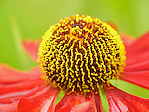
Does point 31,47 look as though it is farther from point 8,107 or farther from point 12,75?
A: point 8,107

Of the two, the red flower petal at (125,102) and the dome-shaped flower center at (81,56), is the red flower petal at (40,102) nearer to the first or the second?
the dome-shaped flower center at (81,56)

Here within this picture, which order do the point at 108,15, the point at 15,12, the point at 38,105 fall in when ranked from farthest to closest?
the point at 15,12, the point at 108,15, the point at 38,105

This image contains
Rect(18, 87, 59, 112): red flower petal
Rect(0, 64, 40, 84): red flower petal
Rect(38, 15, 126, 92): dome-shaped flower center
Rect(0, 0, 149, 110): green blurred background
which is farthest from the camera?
Rect(0, 0, 149, 110): green blurred background

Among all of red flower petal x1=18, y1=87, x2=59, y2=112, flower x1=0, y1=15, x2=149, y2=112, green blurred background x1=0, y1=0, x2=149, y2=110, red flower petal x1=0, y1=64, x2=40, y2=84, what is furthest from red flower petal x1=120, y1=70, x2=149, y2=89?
Answer: red flower petal x1=0, y1=64, x2=40, y2=84

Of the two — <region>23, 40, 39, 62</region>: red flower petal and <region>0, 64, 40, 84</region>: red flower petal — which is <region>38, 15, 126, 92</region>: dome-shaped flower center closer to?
<region>0, 64, 40, 84</region>: red flower petal

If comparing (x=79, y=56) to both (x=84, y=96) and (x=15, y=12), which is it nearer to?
(x=84, y=96)

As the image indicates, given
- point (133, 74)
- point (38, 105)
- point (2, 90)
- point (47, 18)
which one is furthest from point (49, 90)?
point (47, 18)
